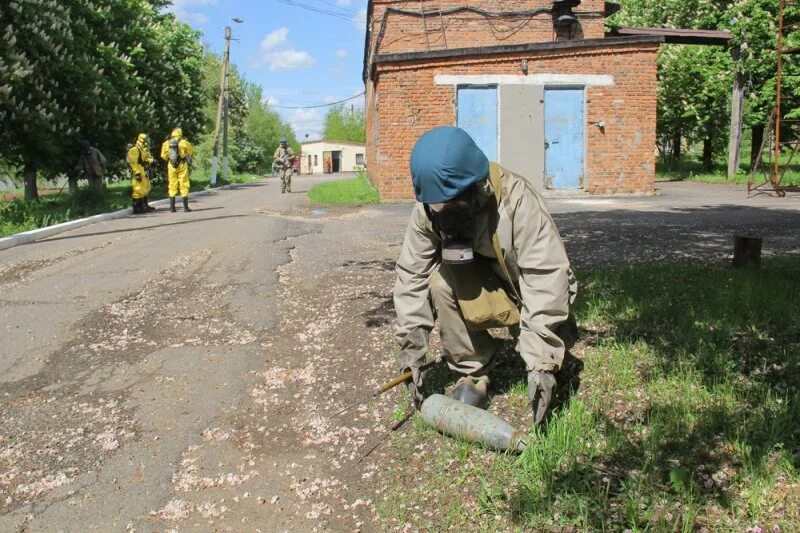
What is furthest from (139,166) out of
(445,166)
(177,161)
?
(445,166)

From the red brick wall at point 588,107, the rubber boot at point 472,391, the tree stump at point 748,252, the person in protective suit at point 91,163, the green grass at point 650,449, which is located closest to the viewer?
the green grass at point 650,449

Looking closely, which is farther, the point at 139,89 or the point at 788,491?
the point at 139,89

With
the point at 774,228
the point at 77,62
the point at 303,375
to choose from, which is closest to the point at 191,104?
the point at 77,62

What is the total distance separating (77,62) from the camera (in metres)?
16.3

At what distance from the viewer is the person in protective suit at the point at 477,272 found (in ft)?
9.44

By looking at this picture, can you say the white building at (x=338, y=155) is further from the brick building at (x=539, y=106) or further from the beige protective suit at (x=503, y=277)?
the beige protective suit at (x=503, y=277)

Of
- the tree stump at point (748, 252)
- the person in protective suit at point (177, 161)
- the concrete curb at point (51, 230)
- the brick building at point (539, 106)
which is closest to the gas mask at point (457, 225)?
the tree stump at point (748, 252)

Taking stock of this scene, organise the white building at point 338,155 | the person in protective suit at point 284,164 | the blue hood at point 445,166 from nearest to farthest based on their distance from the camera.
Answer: the blue hood at point 445,166, the person in protective suit at point 284,164, the white building at point 338,155

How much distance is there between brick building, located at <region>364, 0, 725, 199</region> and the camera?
1578 cm

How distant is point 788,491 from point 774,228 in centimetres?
813

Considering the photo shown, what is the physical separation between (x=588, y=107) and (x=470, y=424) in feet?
48.5

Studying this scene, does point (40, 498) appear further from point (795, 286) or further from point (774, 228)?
point (774, 228)

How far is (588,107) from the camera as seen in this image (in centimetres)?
1634

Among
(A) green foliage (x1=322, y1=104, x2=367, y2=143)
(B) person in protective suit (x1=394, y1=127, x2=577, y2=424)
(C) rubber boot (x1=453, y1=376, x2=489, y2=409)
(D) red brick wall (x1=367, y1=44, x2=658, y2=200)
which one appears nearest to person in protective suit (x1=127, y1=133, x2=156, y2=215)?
(D) red brick wall (x1=367, y1=44, x2=658, y2=200)
